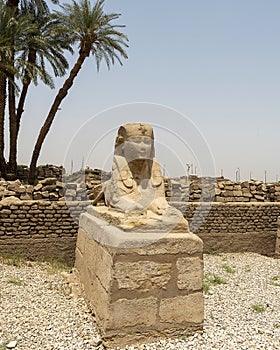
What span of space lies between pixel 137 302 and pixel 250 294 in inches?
116

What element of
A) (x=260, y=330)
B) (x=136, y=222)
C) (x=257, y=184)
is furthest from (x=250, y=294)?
(x=257, y=184)

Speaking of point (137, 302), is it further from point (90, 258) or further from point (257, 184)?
point (257, 184)

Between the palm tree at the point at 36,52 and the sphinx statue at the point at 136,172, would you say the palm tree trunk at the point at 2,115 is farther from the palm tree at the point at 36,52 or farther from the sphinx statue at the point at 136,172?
the sphinx statue at the point at 136,172

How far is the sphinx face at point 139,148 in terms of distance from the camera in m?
4.96

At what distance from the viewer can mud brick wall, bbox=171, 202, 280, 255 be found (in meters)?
10.4

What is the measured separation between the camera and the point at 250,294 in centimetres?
626

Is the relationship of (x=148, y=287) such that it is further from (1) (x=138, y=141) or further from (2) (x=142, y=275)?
(1) (x=138, y=141)

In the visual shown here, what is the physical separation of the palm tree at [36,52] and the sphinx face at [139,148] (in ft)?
38.9

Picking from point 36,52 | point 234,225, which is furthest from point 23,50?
point 234,225

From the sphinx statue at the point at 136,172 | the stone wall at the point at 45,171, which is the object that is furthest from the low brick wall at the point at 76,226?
the stone wall at the point at 45,171

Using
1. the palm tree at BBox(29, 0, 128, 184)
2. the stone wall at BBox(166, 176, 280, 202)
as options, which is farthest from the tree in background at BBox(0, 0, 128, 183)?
the stone wall at BBox(166, 176, 280, 202)

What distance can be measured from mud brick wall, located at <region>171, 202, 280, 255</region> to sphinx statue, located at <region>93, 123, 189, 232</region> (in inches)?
209

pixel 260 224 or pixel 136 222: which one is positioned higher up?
pixel 136 222

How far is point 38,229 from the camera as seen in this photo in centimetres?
852
